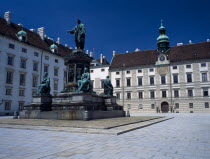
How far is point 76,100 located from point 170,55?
4344 cm

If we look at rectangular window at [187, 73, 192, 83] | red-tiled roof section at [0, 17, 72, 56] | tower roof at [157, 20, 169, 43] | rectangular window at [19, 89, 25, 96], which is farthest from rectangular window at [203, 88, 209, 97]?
rectangular window at [19, 89, 25, 96]

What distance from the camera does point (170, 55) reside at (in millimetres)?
54156

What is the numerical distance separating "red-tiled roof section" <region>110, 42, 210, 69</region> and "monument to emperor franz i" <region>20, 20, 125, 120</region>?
117 feet

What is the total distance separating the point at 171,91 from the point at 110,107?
35066 millimetres

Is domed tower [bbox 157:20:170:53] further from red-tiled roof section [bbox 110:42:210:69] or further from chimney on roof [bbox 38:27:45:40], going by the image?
chimney on roof [bbox 38:27:45:40]

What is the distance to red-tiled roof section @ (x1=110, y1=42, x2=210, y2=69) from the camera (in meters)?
50.8

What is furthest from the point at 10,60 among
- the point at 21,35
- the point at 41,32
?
the point at 41,32

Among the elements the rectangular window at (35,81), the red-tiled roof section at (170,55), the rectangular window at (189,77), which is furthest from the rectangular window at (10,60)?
the rectangular window at (189,77)

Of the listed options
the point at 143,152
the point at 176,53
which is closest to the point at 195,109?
the point at 176,53

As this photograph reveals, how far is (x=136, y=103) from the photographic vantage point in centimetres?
5397

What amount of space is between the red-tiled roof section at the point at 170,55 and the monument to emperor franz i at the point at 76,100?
35.7 meters

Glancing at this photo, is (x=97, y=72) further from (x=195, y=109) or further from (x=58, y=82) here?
(x=195, y=109)

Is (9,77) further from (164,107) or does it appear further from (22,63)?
(164,107)

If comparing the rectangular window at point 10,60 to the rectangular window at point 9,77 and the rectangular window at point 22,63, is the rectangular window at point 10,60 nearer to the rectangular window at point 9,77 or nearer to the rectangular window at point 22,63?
the rectangular window at point 9,77
